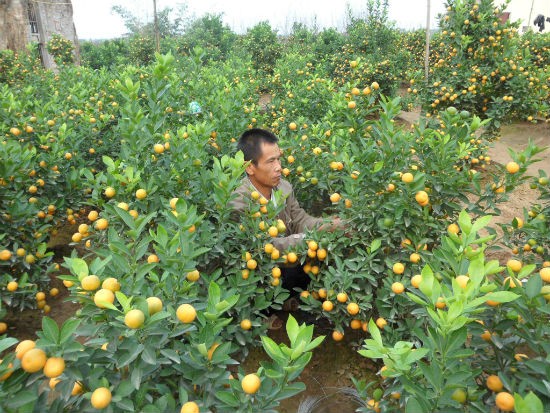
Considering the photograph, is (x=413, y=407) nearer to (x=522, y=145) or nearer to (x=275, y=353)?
(x=275, y=353)

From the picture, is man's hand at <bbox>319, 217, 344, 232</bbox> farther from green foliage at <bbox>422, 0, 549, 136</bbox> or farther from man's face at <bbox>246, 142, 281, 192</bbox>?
green foliage at <bbox>422, 0, 549, 136</bbox>

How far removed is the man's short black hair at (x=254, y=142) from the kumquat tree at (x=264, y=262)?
10.0 inches

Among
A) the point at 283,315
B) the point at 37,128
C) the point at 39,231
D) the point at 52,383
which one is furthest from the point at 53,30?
the point at 52,383

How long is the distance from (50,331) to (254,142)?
6.69 feet

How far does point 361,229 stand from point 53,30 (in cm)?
1528

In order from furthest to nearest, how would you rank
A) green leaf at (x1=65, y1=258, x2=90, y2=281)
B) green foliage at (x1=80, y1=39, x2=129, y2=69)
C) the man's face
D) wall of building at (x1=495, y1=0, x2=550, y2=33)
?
wall of building at (x1=495, y1=0, x2=550, y2=33)
green foliage at (x1=80, y1=39, x2=129, y2=69)
the man's face
green leaf at (x1=65, y1=258, x2=90, y2=281)

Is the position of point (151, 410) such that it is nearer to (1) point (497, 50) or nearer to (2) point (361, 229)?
(2) point (361, 229)

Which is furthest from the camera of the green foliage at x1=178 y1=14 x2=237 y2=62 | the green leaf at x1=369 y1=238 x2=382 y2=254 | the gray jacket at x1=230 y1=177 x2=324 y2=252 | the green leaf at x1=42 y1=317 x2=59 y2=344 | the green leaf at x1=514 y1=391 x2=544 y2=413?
the green foliage at x1=178 y1=14 x2=237 y2=62

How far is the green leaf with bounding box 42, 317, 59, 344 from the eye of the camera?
3.12 ft

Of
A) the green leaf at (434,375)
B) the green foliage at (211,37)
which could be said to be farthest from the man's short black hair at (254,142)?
the green foliage at (211,37)

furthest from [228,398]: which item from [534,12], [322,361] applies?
[534,12]

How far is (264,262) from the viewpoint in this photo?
2270 millimetres

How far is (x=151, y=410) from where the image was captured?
3.41 ft

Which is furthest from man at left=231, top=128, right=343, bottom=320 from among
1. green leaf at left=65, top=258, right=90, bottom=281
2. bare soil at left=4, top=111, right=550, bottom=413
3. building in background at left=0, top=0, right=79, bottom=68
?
building in background at left=0, top=0, right=79, bottom=68
